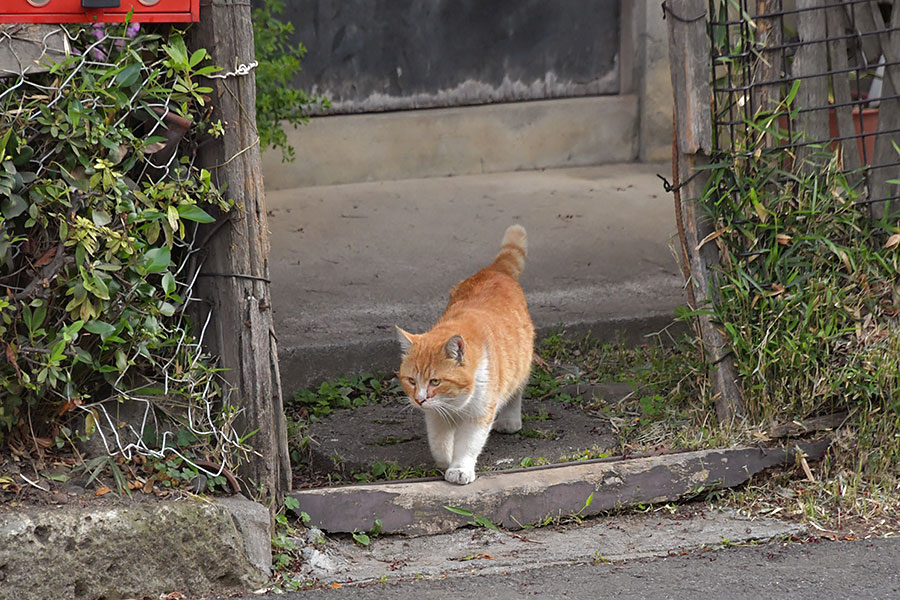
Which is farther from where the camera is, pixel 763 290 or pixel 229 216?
pixel 763 290

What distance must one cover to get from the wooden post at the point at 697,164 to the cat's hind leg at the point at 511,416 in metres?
0.85

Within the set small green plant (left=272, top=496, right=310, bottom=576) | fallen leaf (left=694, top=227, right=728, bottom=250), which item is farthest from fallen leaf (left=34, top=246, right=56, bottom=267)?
fallen leaf (left=694, top=227, right=728, bottom=250)

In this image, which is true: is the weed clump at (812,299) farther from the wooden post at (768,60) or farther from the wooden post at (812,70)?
the wooden post at (768,60)

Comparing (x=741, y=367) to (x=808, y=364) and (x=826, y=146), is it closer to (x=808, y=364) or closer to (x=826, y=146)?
(x=808, y=364)

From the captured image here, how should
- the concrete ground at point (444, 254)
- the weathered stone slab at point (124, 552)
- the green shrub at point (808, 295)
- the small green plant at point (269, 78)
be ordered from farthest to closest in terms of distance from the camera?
1. the small green plant at point (269, 78)
2. the concrete ground at point (444, 254)
3. the green shrub at point (808, 295)
4. the weathered stone slab at point (124, 552)

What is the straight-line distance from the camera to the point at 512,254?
4867mm

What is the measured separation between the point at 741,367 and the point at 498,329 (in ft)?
3.16

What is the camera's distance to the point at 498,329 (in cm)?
429

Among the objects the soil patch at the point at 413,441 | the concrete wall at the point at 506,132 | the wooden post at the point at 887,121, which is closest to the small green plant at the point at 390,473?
the soil patch at the point at 413,441

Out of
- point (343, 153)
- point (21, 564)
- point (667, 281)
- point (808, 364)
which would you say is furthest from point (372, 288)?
point (21, 564)

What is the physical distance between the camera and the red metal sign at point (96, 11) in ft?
9.98

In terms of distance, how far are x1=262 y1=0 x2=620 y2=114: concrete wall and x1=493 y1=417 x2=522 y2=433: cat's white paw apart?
4.10 m

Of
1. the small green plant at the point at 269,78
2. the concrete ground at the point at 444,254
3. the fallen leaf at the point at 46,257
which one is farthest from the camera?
the small green plant at the point at 269,78

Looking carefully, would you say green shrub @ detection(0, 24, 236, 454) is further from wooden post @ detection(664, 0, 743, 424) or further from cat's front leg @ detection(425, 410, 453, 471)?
wooden post @ detection(664, 0, 743, 424)
